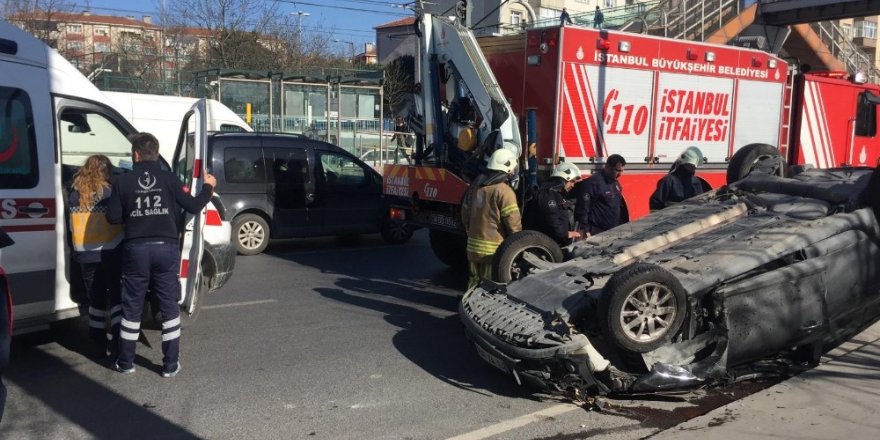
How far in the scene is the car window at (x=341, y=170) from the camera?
11.9 metres

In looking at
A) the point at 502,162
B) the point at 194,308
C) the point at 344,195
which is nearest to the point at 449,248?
the point at 344,195

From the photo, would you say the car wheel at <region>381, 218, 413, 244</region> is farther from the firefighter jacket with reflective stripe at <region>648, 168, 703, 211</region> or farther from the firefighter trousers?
the firefighter trousers

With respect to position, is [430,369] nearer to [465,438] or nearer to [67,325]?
[465,438]

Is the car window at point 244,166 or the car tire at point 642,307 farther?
the car window at point 244,166

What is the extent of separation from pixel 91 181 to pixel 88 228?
353mm

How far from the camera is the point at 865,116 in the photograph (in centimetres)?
1252

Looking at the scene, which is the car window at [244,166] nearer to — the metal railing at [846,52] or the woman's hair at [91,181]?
the woman's hair at [91,181]

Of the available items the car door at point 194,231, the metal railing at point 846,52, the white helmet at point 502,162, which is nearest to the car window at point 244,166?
the car door at point 194,231

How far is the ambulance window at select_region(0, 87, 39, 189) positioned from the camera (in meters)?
5.58

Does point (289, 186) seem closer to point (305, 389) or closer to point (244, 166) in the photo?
point (244, 166)

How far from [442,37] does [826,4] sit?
17.1 metres

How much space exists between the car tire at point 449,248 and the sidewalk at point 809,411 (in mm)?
4880

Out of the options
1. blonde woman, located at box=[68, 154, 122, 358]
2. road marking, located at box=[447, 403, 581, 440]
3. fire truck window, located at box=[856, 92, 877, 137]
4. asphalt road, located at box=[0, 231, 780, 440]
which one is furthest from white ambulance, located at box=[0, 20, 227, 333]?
fire truck window, located at box=[856, 92, 877, 137]

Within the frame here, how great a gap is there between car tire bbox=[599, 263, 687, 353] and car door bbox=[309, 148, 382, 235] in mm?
7343
